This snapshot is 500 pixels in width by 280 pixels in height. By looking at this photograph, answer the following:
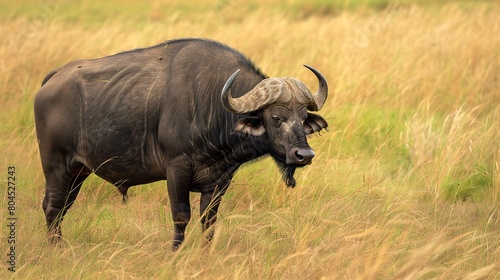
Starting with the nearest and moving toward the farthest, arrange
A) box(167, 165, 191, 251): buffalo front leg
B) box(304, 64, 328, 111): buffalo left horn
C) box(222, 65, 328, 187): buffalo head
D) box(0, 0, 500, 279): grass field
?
1. box(0, 0, 500, 279): grass field
2. box(222, 65, 328, 187): buffalo head
3. box(304, 64, 328, 111): buffalo left horn
4. box(167, 165, 191, 251): buffalo front leg

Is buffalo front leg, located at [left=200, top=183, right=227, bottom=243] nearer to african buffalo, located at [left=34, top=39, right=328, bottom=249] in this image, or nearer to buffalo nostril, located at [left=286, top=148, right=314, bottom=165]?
african buffalo, located at [left=34, top=39, right=328, bottom=249]

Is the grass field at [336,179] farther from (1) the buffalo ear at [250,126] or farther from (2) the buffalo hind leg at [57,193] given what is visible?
(1) the buffalo ear at [250,126]

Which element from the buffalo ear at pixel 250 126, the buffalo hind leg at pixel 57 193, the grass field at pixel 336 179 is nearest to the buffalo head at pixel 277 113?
the buffalo ear at pixel 250 126

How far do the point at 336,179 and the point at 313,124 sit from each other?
157cm

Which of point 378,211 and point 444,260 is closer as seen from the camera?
point 444,260

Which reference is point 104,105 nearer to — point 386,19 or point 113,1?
point 386,19

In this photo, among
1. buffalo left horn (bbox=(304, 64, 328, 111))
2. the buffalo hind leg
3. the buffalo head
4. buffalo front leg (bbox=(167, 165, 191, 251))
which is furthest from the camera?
the buffalo hind leg

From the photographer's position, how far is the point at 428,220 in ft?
20.1

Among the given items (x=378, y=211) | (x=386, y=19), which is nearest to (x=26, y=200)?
(x=378, y=211)

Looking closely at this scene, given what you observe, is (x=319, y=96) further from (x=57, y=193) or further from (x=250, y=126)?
(x=57, y=193)

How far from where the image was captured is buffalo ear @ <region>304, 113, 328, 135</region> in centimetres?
540

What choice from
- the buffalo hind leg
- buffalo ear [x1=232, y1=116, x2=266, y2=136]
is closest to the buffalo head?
buffalo ear [x1=232, y1=116, x2=266, y2=136]

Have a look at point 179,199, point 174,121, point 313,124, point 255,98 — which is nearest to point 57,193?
point 179,199

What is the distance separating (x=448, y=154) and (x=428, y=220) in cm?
107
